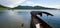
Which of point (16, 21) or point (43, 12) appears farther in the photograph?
point (16, 21)

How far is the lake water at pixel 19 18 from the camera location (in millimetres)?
4773

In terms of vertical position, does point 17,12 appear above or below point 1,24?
above

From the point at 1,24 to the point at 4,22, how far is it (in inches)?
8.1

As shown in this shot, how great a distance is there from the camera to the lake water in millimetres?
4773

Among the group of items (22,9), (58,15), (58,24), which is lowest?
(58,24)

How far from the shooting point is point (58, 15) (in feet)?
16.5

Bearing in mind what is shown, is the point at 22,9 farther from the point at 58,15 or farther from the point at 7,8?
the point at 58,15

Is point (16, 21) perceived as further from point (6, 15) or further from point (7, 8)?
point (7, 8)

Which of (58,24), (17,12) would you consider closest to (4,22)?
(17,12)

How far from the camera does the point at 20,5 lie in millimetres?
4535

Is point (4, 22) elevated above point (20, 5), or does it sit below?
below

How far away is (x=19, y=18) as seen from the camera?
5.32 meters

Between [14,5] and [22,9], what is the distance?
333mm

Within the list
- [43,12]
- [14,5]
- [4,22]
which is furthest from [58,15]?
[4,22]
